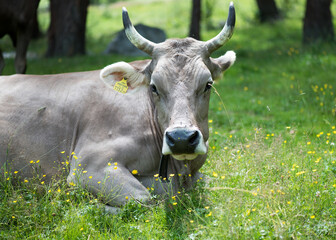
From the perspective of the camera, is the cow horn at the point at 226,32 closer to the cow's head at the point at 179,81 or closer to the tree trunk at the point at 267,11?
the cow's head at the point at 179,81

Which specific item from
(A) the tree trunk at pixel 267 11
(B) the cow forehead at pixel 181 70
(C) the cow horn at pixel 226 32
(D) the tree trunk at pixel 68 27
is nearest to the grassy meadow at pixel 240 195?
(B) the cow forehead at pixel 181 70

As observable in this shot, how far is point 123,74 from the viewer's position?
5883 millimetres

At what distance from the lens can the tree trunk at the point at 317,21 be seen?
1458cm

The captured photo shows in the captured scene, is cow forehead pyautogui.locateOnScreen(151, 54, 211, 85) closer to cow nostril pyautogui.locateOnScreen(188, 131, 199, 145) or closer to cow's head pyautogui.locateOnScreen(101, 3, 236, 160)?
cow's head pyautogui.locateOnScreen(101, 3, 236, 160)

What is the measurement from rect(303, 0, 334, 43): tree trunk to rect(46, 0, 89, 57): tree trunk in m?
6.73

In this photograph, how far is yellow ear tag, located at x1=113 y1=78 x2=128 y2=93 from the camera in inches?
232

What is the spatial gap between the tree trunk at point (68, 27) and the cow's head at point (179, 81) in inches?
377

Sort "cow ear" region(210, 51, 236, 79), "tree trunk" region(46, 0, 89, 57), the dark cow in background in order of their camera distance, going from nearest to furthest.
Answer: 1. "cow ear" region(210, 51, 236, 79)
2. the dark cow in background
3. "tree trunk" region(46, 0, 89, 57)

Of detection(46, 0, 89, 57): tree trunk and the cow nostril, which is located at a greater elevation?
the cow nostril

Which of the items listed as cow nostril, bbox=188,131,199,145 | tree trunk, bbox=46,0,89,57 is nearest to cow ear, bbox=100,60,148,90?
cow nostril, bbox=188,131,199,145

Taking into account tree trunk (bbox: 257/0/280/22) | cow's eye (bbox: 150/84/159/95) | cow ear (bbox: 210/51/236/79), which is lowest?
tree trunk (bbox: 257/0/280/22)

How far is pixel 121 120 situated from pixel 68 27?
9.76m

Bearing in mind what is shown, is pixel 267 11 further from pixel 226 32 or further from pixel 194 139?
pixel 194 139

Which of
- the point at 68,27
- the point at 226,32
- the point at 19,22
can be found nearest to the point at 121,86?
the point at 226,32
